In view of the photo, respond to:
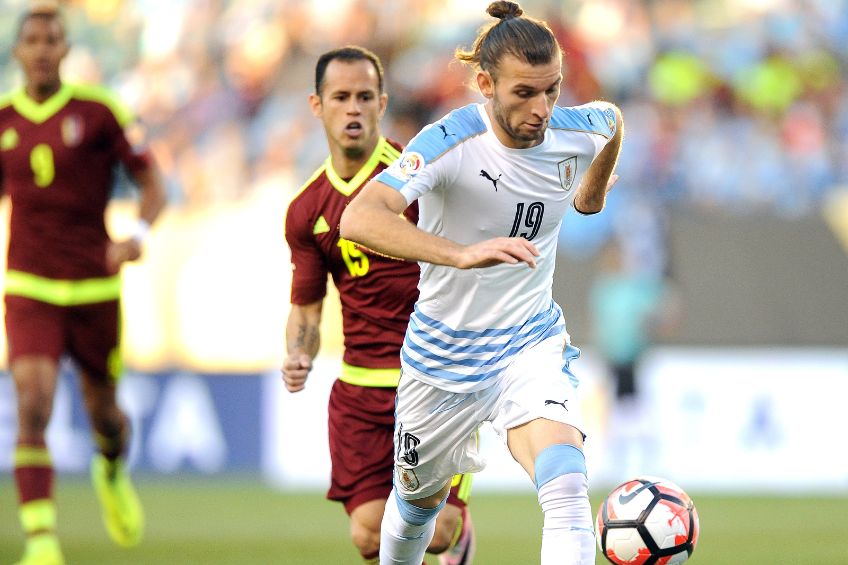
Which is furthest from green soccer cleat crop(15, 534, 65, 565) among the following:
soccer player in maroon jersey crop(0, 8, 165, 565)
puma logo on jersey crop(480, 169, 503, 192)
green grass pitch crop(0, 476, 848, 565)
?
puma logo on jersey crop(480, 169, 503, 192)

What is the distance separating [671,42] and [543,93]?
1138 centimetres

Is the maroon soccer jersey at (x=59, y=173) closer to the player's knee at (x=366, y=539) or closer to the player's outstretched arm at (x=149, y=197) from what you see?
the player's outstretched arm at (x=149, y=197)

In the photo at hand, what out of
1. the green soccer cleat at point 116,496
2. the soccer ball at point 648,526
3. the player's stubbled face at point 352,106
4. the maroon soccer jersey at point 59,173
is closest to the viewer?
the soccer ball at point 648,526

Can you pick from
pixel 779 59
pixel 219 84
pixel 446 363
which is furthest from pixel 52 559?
pixel 779 59

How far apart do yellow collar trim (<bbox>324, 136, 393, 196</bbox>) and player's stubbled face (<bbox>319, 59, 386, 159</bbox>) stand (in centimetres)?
4

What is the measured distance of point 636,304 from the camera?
45.2 feet

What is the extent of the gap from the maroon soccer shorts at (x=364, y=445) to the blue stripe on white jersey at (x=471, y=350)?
3.09 feet

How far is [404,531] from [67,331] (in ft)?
10.3

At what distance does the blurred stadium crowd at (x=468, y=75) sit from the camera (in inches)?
595

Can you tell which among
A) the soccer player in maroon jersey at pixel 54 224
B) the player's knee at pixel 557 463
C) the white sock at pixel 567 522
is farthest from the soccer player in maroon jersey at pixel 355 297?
the soccer player in maroon jersey at pixel 54 224

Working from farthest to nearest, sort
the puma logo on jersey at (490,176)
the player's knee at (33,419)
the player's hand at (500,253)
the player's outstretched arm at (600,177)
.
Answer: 1. the player's knee at (33,419)
2. the player's outstretched arm at (600,177)
3. the puma logo on jersey at (490,176)
4. the player's hand at (500,253)

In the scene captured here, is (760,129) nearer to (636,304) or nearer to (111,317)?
(636,304)

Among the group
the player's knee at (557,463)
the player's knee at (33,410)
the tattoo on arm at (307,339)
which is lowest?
the player's knee at (557,463)

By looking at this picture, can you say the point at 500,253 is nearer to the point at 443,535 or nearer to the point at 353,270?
the point at 353,270
